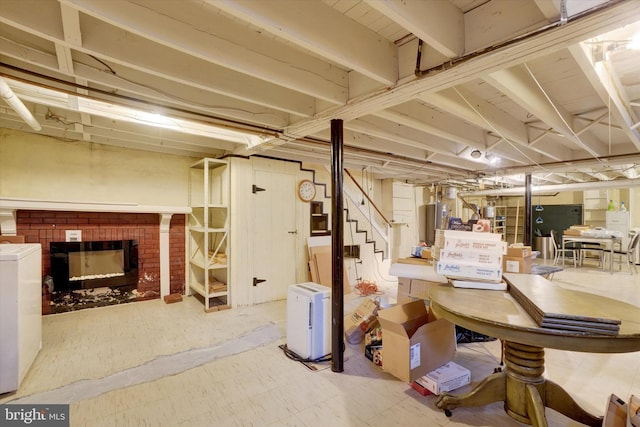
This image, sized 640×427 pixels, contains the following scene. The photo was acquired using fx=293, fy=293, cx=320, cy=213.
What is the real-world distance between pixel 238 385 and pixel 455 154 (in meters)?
3.75

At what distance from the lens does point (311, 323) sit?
2566 mm

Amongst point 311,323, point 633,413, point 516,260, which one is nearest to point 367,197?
point 516,260

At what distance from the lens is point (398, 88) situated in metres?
1.90

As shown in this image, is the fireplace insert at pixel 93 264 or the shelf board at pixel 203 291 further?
the shelf board at pixel 203 291

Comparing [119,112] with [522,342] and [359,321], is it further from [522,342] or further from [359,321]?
[522,342]

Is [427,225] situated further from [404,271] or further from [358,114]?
[358,114]

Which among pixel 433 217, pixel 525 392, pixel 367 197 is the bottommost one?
pixel 525 392

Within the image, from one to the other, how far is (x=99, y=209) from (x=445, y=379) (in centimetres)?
411

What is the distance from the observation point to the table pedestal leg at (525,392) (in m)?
1.70

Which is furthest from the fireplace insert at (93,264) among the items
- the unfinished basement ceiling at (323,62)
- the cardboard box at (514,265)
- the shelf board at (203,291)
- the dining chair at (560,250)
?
the dining chair at (560,250)

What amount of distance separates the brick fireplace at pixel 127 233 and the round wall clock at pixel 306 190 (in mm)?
1866

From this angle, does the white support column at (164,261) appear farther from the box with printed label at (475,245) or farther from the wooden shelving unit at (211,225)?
the box with printed label at (475,245)

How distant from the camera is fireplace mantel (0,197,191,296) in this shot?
3158mm

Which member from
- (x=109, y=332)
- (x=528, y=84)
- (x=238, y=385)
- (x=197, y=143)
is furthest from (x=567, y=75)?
(x=109, y=332)
